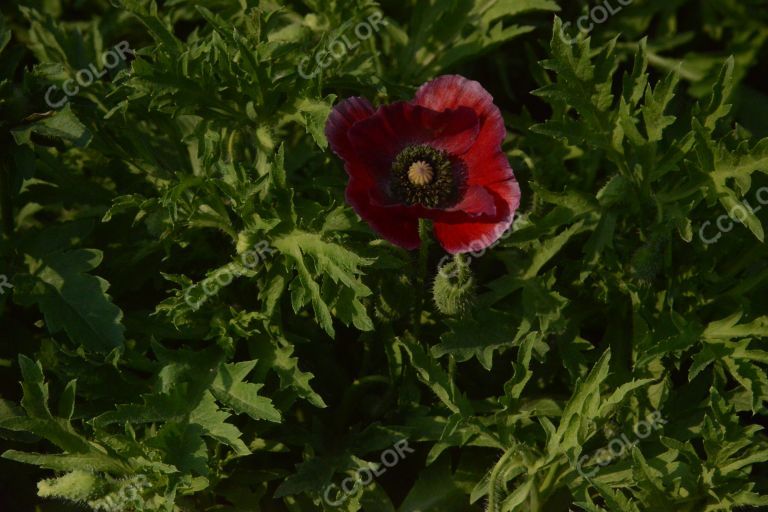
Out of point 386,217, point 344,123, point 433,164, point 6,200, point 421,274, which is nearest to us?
point 386,217

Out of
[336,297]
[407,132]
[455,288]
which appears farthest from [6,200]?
[455,288]

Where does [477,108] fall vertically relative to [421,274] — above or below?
above

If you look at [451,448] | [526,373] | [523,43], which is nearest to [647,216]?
[526,373]

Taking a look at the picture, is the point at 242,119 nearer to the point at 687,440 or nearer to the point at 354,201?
the point at 354,201

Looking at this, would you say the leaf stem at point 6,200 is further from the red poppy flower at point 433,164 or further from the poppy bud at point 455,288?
the poppy bud at point 455,288

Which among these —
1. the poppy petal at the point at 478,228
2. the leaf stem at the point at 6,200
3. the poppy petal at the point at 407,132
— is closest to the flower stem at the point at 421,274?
the poppy petal at the point at 478,228

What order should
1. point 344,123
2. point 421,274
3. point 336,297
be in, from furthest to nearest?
point 421,274
point 336,297
point 344,123

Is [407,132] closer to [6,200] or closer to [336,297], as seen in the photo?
[336,297]
